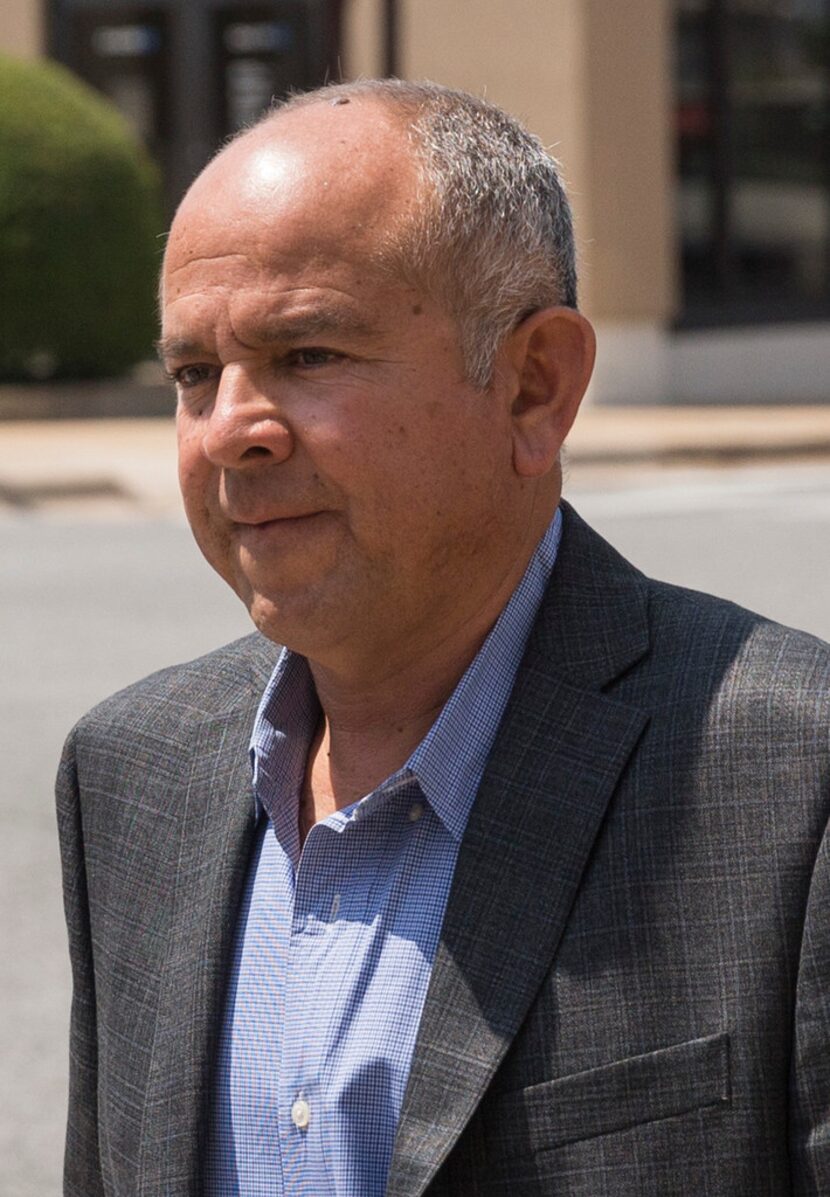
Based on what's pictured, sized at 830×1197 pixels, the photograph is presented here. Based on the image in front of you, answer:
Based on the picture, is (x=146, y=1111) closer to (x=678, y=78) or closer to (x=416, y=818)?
(x=416, y=818)

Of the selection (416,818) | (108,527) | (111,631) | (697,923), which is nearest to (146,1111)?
(416,818)

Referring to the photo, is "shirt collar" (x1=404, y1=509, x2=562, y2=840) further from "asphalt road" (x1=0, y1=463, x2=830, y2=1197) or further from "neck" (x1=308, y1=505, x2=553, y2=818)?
"asphalt road" (x1=0, y1=463, x2=830, y2=1197)

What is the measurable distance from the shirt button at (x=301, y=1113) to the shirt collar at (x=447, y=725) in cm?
26

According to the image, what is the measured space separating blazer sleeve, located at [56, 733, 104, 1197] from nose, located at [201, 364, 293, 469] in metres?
0.43

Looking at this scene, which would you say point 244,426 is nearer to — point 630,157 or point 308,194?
point 308,194

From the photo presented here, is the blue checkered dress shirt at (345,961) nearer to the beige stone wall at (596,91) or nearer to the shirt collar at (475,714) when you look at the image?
the shirt collar at (475,714)

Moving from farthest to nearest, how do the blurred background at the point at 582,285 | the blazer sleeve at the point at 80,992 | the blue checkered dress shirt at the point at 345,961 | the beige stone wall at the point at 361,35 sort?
the beige stone wall at the point at 361,35 → the blurred background at the point at 582,285 → the blazer sleeve at the point at 80,992 → the blue checkered dress shirt at the point at 345,961

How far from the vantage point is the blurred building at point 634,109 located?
18.5m

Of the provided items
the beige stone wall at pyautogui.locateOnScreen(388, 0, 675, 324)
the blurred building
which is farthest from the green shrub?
the beige stone wall at pyautogui.locateOnScreen(388, 0, 675, 324)

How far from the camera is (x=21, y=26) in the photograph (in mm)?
20719

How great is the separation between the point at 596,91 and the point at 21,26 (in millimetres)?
6031

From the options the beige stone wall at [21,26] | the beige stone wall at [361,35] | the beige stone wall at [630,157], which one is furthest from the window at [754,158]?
the beige stone wall at [21,26]

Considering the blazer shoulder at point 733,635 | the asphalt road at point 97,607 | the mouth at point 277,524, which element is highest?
the mouth at point 277,524

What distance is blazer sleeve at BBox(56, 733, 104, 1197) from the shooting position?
82.7 inches
